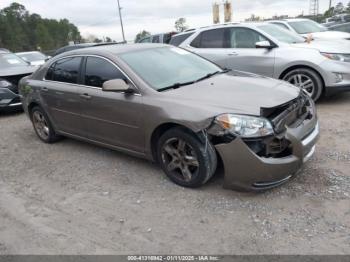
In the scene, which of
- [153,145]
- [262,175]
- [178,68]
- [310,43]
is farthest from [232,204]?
[310,43]

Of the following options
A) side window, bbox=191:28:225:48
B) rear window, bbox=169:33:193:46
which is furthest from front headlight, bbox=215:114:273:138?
rear window, bbox=169:33:193:46

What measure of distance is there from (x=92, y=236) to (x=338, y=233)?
2.19 meters

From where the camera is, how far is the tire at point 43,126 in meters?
6.18

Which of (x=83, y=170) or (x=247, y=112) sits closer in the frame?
(x=247, y=112)

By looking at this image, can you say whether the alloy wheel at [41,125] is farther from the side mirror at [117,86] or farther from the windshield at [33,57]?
the windshield at [33,57]

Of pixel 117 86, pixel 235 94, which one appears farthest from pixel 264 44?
pixel 117 86

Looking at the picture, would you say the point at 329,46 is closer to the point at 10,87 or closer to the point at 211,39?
the point at 211,39

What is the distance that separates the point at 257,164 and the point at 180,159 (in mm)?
913

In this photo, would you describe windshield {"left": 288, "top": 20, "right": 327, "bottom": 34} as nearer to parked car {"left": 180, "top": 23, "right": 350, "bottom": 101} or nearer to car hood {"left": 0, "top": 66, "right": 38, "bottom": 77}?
parked car {"left": 180, "top": 23, "right": 350, "bottom": 101}

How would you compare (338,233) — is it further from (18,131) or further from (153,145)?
(18,131)

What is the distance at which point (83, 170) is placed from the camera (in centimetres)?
508

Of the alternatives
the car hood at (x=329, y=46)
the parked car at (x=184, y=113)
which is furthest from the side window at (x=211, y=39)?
the parked car at (x=184, y=113)

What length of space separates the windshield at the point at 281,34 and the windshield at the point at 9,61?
20.8ft

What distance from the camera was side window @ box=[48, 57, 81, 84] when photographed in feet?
17.5
